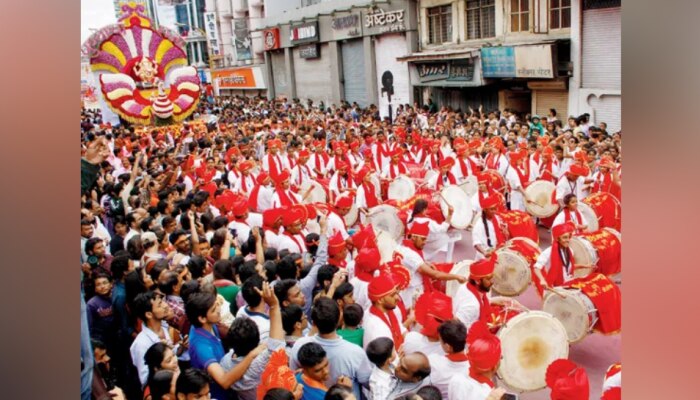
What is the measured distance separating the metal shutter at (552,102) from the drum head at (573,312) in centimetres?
829

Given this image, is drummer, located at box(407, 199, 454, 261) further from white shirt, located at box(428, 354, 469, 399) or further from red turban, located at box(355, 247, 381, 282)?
white shirt, located at box(428, 354, 469, 399)

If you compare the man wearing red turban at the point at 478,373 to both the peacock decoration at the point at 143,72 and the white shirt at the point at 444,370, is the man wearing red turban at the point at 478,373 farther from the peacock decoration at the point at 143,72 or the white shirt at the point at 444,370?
the peacock decoration at the point at 143,72

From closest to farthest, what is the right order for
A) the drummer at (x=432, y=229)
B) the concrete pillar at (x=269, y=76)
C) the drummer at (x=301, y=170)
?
the drummer at (x=432, y=229) < the drummer at (x=301, y=170) < the concrete pillar at (x=269, y=76)

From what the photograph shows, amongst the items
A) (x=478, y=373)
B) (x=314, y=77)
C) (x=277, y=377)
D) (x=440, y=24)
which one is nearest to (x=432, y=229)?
(x=478, y=373)

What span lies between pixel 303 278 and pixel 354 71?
17577 mm

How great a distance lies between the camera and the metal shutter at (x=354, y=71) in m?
20.5

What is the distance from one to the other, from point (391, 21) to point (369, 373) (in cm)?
1636

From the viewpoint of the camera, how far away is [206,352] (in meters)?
3.07

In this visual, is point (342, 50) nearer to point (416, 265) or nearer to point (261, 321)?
point (416, 265)

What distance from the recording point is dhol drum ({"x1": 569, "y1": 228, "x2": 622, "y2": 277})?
14.9ft

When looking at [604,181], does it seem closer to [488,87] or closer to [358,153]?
[358,153]

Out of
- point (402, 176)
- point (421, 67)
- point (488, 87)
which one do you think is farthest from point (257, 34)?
point (402, 176)

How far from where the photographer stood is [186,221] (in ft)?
18.7

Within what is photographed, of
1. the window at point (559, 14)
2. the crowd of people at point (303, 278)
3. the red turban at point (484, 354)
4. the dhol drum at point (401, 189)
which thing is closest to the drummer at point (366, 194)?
the crowd of people at point (303, 278)
